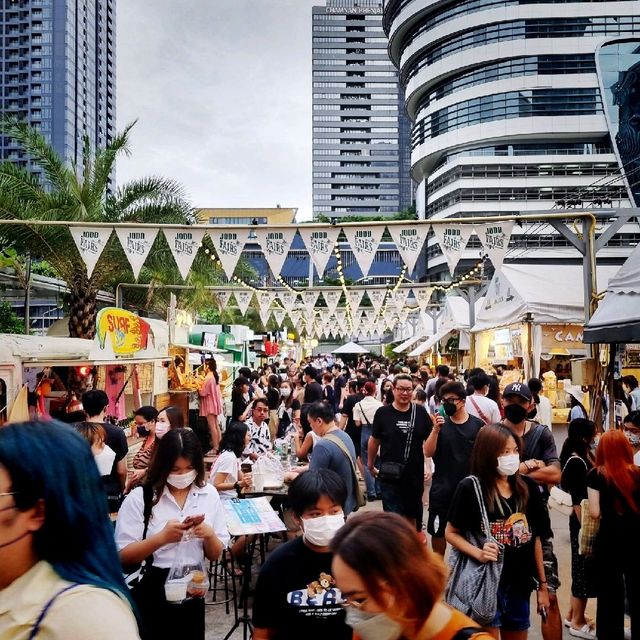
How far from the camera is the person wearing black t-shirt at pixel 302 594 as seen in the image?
235 cm

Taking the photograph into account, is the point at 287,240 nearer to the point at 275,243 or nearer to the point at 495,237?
the point at 275,243

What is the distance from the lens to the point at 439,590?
5.19ft

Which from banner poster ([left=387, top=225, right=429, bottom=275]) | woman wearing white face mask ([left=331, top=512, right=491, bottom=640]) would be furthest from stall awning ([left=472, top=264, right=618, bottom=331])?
woman wearing white face mask ([left=331, top=512, right=491, bottom=640])

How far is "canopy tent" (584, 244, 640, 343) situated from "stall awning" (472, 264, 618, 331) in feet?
15.3

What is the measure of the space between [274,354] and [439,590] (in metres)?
37.2

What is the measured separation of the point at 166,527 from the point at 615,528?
114 inches

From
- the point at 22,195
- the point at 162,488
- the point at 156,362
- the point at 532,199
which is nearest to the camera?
the point at 162,488

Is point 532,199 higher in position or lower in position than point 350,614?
higher

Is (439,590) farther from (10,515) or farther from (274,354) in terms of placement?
(274,354)

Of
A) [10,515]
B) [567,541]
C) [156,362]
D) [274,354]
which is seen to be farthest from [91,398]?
[274,354]

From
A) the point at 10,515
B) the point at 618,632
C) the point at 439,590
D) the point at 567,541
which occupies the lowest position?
the point at 567,541

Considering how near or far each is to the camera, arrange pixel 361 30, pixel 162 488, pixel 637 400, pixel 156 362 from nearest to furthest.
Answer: pixel 162 488 < pixel 637 400 < pixel 156 362 < pixel 361 30

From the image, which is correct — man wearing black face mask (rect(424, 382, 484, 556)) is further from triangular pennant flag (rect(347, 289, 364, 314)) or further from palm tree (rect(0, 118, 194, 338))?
triangular pennant flag (rect(347, 289, 364, 314))

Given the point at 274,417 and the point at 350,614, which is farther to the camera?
the point at 274,417
